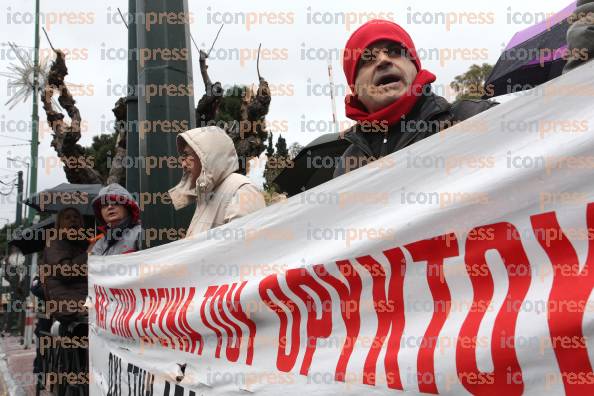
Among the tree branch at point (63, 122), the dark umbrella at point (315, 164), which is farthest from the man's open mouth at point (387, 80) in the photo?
the tree branch at point (63, 122)

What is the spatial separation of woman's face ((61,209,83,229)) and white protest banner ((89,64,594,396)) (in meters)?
3.05

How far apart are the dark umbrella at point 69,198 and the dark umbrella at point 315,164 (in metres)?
2.91

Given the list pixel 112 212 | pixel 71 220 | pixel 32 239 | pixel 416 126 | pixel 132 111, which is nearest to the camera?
pixel 416 126

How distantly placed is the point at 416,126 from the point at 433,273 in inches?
33.1

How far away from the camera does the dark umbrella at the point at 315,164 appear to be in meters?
7.70

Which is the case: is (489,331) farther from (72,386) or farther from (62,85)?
(62,85)

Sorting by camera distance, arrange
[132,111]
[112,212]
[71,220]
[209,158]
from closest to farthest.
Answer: [209,158] < [112,212] < [132,111] < [71,220]

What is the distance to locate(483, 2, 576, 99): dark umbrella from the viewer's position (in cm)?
463

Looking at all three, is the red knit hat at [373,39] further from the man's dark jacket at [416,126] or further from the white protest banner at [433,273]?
the white protest banner at [433,273]

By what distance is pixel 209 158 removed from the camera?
3.13 meters

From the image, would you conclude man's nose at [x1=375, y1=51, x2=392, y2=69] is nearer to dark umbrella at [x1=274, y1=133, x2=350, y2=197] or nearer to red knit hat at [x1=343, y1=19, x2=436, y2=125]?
red knit hat at [x1=343, y1=19, x2=436, y2=125]

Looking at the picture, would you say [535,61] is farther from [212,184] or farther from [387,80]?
[212,184]

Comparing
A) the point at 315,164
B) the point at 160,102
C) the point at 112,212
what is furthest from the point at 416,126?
the point at 315,164

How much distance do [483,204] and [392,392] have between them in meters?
0.56
